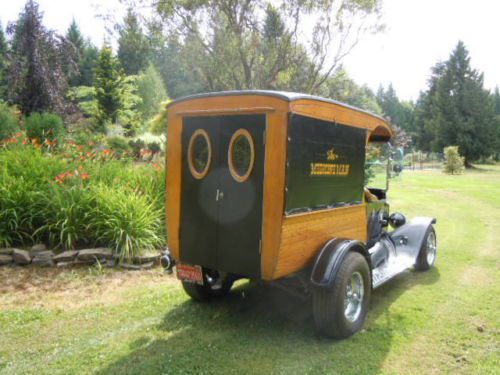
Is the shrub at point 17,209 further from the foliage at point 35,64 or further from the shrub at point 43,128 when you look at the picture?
the foliage at point 35,64

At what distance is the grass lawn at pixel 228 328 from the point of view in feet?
11.4

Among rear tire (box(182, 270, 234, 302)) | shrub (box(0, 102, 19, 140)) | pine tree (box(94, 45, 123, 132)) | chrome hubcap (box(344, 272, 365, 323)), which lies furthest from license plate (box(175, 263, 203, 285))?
pine tree (box(94, 45, 123, 132))

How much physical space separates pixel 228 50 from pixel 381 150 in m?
10.4

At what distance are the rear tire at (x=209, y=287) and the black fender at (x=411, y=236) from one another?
2.64 metres

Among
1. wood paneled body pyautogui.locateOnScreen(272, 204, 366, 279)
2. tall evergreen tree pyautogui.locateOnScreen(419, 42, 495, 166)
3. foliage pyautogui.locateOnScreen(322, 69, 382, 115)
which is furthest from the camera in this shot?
tall evergreen tree pyautogui.locateOnScreen(419, 42, 495, 166)

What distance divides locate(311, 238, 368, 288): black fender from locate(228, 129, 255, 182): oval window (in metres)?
1.05

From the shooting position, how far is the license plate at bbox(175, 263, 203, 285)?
4.14 metres

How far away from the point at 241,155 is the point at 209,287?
1.80m

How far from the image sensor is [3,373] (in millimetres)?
3316

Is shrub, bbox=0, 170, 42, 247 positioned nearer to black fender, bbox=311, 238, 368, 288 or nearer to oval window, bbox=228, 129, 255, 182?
oval window, bbox=228, 129, 255, 182

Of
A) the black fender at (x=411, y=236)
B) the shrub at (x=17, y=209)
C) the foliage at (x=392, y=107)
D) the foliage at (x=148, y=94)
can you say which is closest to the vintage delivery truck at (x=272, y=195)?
the black fender at (x=411, y=236)

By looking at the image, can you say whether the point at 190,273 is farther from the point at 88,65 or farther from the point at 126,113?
the point at 88,65

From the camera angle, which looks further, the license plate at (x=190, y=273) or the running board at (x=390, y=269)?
the running board at (x=390, y=269)

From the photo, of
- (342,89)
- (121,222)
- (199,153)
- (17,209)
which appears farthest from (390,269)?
(342,89)
